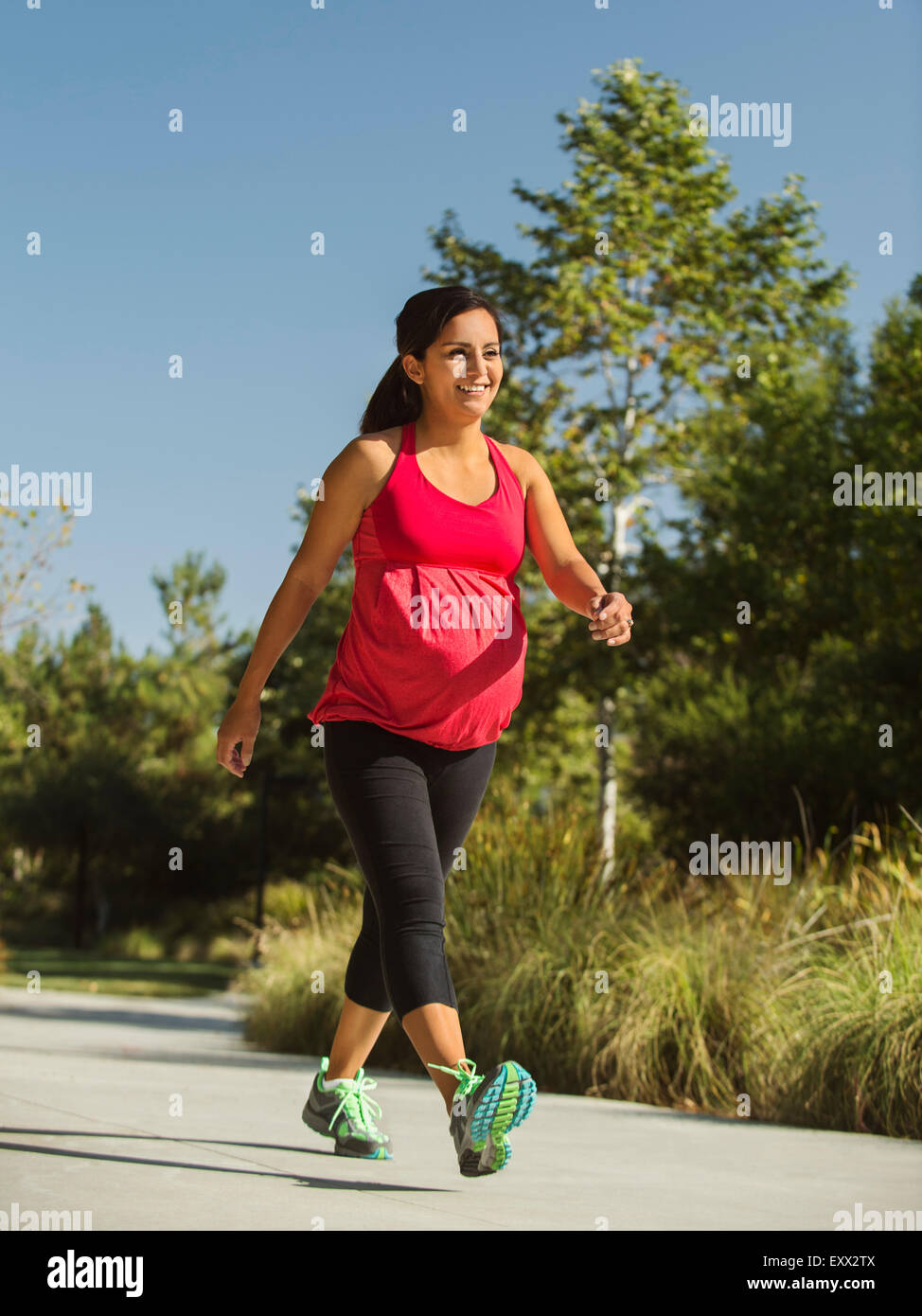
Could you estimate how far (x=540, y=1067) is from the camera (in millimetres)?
6781

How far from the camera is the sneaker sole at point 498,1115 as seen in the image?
→ 108 inches

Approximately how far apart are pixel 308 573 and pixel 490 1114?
4.12ft

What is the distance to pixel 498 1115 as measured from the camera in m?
2.76

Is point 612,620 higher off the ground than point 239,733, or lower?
higher

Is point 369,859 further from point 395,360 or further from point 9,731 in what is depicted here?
point 9,731

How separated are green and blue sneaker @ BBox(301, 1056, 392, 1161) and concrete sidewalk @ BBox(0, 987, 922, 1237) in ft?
0.18

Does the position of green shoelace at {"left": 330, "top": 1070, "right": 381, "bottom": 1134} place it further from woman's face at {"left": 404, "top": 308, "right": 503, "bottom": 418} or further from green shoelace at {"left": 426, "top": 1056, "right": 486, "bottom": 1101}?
woman's face at {"left": 404, "top": 308, "right": 503, "bottom": 418}

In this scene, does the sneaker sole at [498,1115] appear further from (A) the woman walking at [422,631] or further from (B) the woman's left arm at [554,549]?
(B) the woman's left arm at [554,549]

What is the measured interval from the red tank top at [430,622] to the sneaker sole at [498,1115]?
2.49ft

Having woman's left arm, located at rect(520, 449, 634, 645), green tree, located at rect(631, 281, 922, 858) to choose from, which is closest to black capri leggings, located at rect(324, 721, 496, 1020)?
woman's left arm, located at rect(520, 449, 634, 645)

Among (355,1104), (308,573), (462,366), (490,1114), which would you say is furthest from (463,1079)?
(462,366)

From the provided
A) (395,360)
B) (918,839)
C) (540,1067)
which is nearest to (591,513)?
(918,839)

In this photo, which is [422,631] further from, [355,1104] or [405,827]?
[355,1104]
